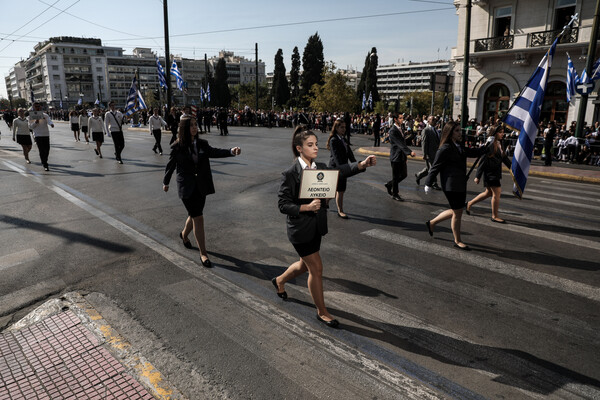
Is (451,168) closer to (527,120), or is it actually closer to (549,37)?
(527,120)

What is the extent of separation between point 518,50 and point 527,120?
2208 cm

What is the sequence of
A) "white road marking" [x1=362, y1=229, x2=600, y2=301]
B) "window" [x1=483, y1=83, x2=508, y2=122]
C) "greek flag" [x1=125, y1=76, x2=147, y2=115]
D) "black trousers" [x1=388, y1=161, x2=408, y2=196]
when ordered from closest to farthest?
"white road marking" [x1=362, y1=229, x2=600, y2=301] → "black trousers" [x1=388, y1=161, x2=408, y2=196] → "greek flag" [x1=125, y1=76, x2=147, y2=115] → "window" [x1=483, y1=83, x2=508, y2=122]

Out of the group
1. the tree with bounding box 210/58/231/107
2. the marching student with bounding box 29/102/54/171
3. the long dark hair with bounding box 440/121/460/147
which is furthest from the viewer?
the tree with bounding box 210/58/231/107

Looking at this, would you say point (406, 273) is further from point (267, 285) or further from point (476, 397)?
point (476, 397)

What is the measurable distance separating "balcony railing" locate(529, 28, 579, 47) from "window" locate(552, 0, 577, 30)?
1.86 feet

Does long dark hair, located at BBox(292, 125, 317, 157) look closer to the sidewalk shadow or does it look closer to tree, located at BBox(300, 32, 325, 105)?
the sidewalk shadow

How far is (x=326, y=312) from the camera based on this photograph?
3.91m

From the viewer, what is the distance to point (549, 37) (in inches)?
959

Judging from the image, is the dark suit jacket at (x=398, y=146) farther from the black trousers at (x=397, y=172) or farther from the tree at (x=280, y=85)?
the tree at (x=280, y=85)

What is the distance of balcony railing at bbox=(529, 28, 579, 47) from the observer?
23.1 m

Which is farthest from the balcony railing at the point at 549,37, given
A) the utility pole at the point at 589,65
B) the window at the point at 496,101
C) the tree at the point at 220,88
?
the tree at the point at 220,88

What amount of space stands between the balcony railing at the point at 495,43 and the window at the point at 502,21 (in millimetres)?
Result: 635

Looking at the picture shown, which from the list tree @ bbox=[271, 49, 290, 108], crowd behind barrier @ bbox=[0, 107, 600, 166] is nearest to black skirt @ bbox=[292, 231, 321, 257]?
crowd behind barrier @ bbox=[0, 107, 600, 166]

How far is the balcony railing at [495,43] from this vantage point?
85.1 ft
